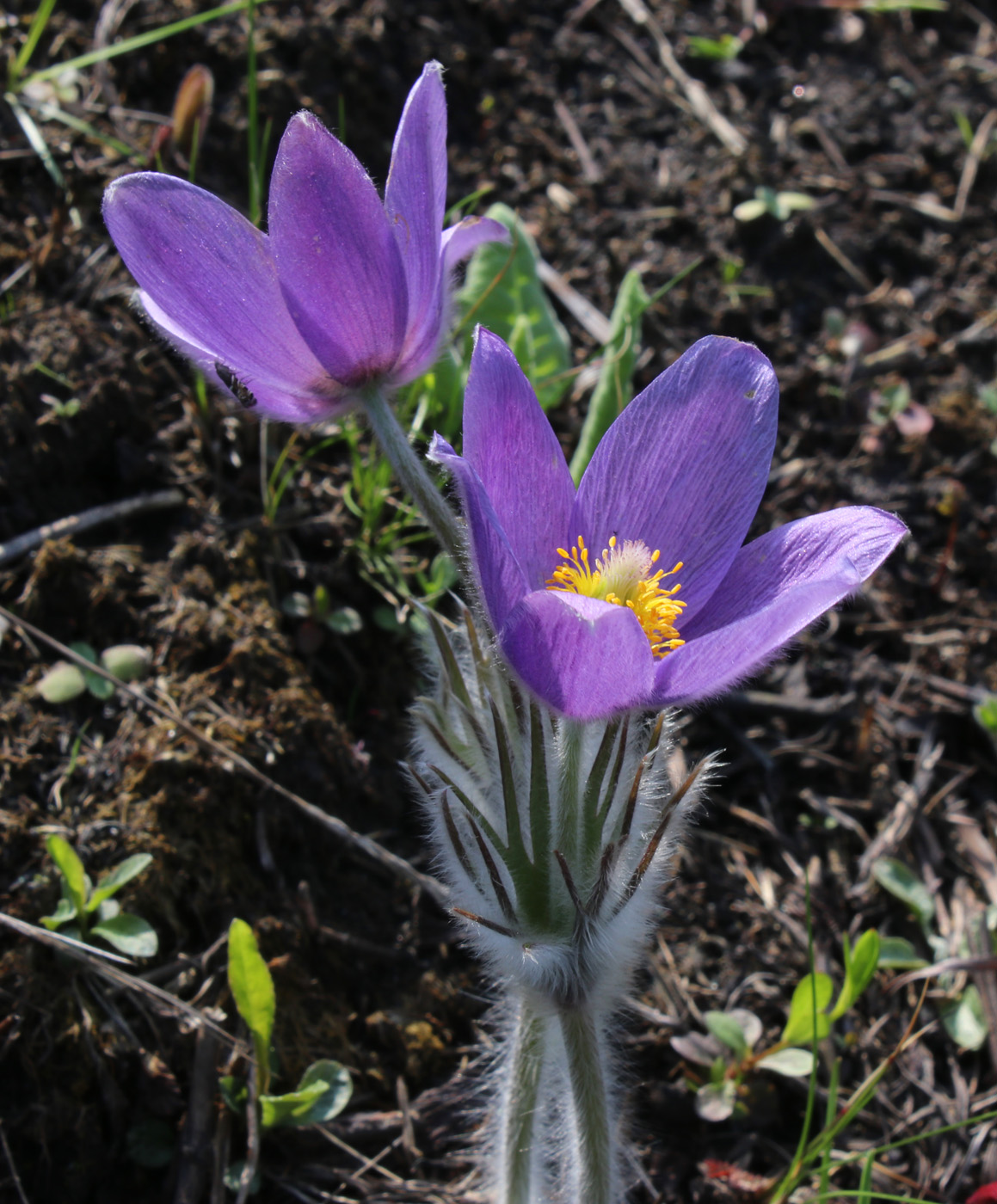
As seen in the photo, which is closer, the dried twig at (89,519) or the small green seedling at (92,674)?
the small green seedling at (92,674)

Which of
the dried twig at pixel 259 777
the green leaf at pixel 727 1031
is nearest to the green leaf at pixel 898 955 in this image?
the green leaf at pixel 727 1031

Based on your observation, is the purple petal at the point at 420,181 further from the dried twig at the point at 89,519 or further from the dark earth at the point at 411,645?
the dried twig at the point at 89,519

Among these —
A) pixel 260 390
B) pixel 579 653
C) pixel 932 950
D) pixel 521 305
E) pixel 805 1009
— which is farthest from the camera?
pixel 521 305

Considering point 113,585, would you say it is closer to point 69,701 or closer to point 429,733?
point 69,701

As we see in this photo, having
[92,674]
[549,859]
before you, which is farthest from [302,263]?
[92,674]

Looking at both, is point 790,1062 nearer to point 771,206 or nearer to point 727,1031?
point 727,1031

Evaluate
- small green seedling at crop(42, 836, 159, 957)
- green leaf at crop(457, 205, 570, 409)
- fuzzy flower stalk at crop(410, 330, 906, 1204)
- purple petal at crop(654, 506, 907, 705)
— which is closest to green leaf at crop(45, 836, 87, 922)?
small green seedling at crop(42, 836, 159, 957)

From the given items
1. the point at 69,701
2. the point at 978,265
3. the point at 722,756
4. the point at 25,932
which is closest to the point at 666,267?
the point at 978,265
